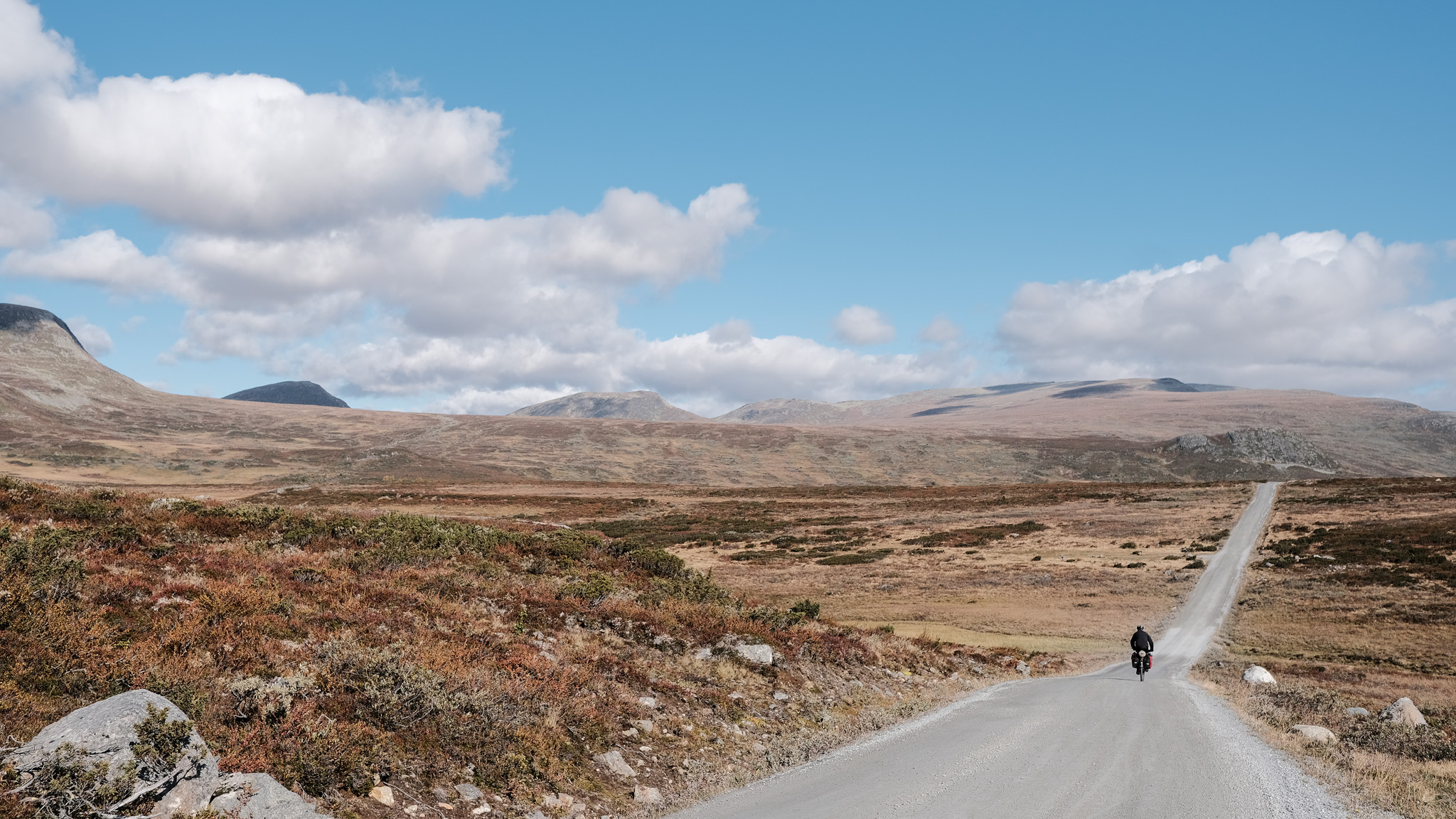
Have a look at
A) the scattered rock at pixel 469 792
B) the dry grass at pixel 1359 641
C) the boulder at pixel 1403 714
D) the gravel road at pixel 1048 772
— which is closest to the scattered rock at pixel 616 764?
the gravel road at pixel 1048 772

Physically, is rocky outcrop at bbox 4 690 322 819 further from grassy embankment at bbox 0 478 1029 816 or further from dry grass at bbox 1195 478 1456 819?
dry grass at bbox 1195 478 1456 819

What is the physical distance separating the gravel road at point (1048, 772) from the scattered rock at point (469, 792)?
7.95 feet

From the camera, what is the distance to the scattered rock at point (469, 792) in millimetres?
8961

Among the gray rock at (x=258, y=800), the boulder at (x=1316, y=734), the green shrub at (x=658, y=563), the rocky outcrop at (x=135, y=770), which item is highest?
the rocky outcrop at (x=135, y=770)

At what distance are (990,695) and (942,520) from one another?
2841 inches

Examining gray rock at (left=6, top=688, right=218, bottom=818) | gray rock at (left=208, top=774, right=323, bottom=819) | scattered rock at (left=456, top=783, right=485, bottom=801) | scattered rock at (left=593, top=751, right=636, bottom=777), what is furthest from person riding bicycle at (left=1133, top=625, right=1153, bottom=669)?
gray rock at (left=6, top=688, right=218, bottom=818)

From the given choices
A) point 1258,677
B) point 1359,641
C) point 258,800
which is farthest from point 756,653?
point 1359,641

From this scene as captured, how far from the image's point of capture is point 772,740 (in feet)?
43.3

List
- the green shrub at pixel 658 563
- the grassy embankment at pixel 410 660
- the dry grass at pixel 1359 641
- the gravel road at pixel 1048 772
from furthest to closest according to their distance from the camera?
the green shrub at pixel 658 563, the dry grass at pixel 1359 641, the gravel road at pixel 1048 772, the grassy embankment at pixel 410 660

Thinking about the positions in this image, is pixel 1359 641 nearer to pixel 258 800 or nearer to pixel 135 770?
pixel 258 800

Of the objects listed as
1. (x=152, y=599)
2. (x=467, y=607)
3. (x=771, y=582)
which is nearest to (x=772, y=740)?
(x=467, y=607)

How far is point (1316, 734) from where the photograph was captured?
15906 mm

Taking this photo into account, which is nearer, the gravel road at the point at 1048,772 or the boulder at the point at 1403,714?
the gravel road at the point at 1048,772

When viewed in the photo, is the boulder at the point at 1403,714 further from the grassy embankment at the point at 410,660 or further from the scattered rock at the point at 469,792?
the scattered rock at the point at 469,792
